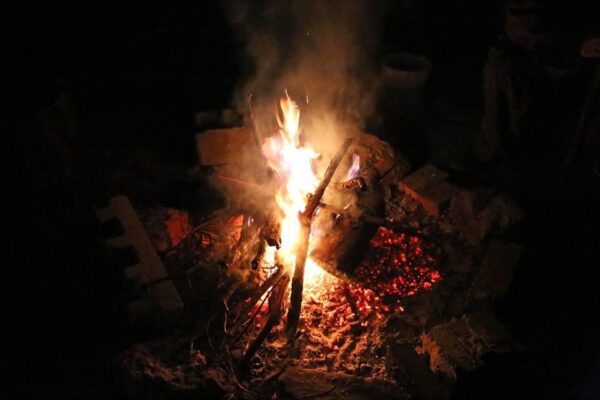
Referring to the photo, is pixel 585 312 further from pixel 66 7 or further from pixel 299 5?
pixel 66 7

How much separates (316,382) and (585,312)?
227 centimetres

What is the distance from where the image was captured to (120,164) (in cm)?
543

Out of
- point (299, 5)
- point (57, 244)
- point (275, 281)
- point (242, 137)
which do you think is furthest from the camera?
point (299, 5)

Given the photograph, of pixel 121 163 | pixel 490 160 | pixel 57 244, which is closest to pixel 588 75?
pixel 490 160

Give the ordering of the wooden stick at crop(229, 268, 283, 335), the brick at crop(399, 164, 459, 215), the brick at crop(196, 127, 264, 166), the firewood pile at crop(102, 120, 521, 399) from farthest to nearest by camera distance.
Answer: the brick at crop(196, 127, 264, 166) → the brick at crop(399, 164, 459, 215) → the wooden stick at crop(229, 268, 283, 335) → the firewood pile at crop(102, 120, 521, 399)

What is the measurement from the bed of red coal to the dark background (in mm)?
681

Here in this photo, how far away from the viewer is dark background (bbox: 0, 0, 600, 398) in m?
3.53

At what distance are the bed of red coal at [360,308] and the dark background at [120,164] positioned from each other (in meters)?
0.68

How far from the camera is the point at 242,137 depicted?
16.8 feet

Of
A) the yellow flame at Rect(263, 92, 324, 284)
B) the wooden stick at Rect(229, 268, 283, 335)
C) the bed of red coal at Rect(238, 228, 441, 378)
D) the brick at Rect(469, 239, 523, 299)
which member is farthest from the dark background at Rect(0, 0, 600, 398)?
the yellow flame at Rect(263, 92, 324, 284)

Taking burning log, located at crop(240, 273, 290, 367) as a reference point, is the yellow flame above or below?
above

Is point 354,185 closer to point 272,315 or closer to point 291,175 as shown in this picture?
point 291,175

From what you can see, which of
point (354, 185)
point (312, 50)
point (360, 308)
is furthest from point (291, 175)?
point (312, 50)

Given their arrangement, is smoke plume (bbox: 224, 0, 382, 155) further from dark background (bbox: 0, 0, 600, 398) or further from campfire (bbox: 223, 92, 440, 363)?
campfire (bbox: 223, 92, 440, 363)
